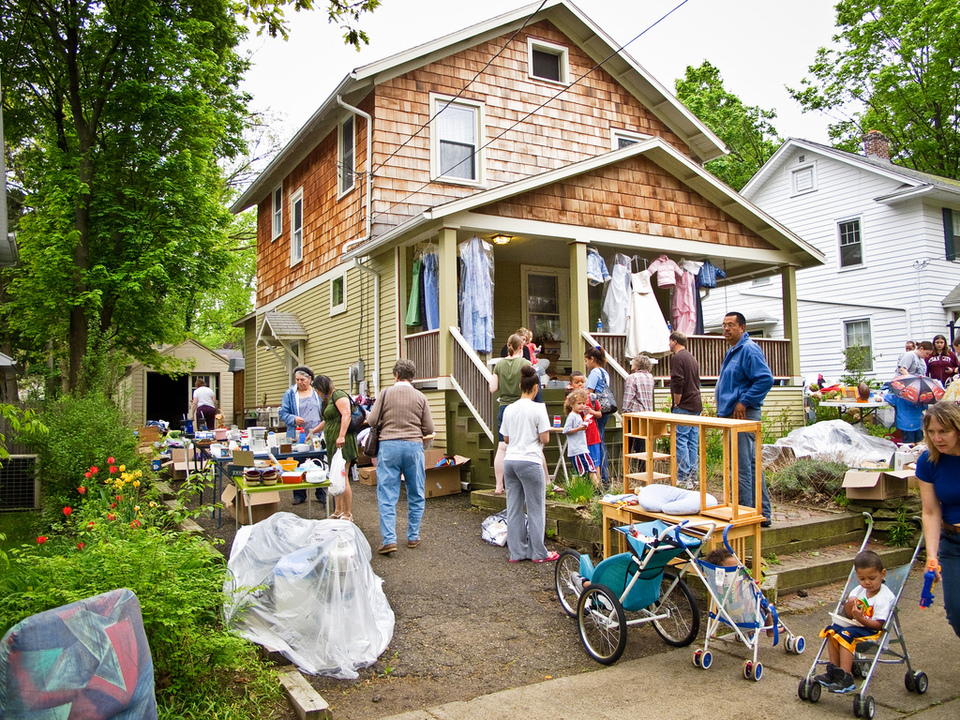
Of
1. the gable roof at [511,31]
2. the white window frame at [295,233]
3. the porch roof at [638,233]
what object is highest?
the gable roof at [511,31]

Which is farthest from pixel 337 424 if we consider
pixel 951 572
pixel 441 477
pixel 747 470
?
pixel 951 572

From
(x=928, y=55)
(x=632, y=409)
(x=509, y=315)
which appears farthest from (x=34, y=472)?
(x=928, y=55)

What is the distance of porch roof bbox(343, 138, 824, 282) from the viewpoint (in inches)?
429

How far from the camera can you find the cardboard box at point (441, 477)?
9883 millimetres

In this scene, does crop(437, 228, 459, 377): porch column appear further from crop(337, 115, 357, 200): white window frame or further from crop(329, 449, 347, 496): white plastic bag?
crop(329, 449, 347, 496): white plastic bag

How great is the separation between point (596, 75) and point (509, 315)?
5929 millimetres

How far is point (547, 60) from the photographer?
51.4 ft

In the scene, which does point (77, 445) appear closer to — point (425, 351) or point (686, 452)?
point (425, 351)

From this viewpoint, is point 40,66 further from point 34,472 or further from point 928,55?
point 928,55

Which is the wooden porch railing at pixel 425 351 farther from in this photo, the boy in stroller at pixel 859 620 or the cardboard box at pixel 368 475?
the boy in stroller at pixel 859 620

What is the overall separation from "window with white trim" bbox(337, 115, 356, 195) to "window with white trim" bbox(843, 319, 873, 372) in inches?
576

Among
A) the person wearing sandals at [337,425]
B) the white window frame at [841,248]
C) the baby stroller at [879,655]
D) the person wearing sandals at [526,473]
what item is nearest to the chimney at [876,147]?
the white window frame at [841,248]

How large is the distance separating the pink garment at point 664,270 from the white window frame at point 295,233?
881 centimetres

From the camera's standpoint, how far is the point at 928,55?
82.8 feet
